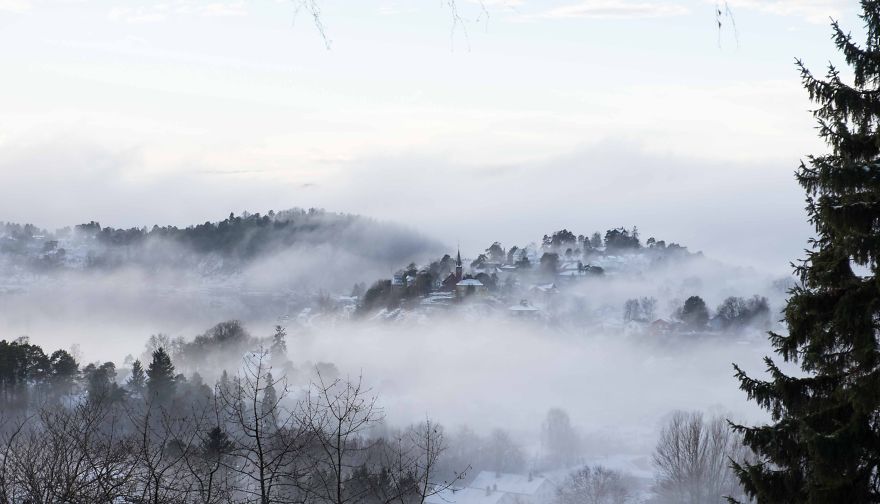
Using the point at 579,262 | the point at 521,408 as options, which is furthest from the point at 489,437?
the point at 579,262

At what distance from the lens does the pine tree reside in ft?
19.2

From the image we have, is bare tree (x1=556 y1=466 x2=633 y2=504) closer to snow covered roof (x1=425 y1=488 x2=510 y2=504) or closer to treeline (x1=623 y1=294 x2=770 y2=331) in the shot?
snow covered roof (x1=425 y1=488 x2=510 y2=504)

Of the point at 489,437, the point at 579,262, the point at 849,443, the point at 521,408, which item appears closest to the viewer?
the point at 849,443

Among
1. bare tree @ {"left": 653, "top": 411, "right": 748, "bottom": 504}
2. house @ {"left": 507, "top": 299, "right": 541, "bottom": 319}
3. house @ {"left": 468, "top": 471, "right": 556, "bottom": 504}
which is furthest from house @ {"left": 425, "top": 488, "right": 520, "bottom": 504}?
house @ {"left": 507, "top": 299, "right": 541, "bottom": 319}

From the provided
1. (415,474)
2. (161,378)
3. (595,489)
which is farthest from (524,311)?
(415,474)

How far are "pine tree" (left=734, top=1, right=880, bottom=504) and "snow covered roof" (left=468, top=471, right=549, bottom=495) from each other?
39.7 metres

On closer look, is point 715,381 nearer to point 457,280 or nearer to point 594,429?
point 594,429

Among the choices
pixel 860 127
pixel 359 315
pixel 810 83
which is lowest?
pixel 359 315

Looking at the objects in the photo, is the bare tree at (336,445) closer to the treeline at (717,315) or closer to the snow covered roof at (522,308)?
the snow covered roof at (522,308)

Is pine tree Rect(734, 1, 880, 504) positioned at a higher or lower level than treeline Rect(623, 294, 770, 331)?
higher

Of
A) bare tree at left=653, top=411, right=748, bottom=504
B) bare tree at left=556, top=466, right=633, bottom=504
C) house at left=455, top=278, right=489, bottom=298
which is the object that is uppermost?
house at left=455, top=278, right=489, bottom=298

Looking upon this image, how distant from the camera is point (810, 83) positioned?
254 inches

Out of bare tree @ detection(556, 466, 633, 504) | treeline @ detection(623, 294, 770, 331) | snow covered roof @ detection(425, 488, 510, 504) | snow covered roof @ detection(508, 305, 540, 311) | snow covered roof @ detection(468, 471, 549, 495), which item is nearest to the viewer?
bare tree @ detection(556, 466, 633, 504)

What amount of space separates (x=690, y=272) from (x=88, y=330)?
119 metres
